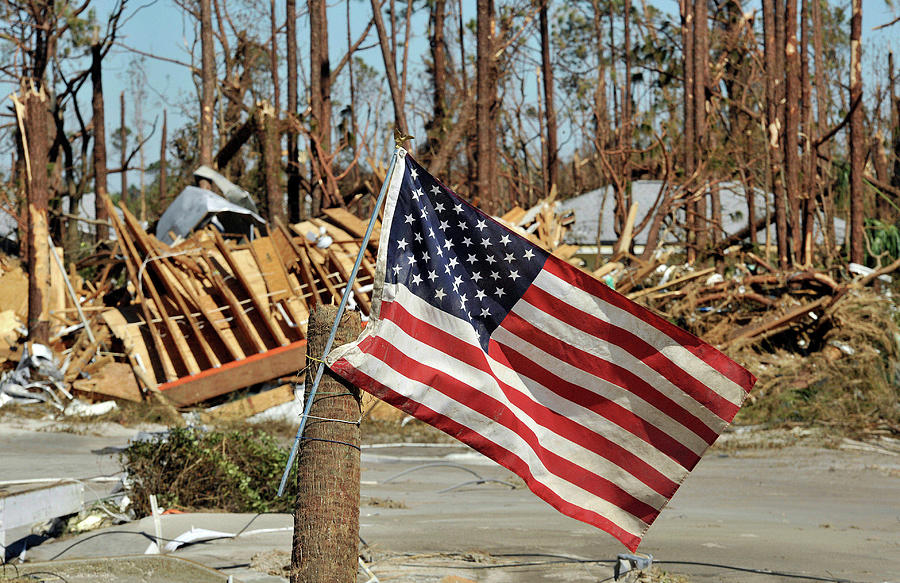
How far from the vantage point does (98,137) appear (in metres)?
25.9

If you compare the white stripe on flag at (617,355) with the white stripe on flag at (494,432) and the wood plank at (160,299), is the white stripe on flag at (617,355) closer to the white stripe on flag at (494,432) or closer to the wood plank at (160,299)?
the white stripe on flag at (494,432)

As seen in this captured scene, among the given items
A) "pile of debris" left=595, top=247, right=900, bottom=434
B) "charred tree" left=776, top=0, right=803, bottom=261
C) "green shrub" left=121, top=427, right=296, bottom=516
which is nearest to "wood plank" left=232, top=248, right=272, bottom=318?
"pile of debris" left=595, top=247, right=900, bottom=434

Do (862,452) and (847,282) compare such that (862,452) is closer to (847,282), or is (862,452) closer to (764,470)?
(764,470)

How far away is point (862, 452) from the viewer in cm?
1196

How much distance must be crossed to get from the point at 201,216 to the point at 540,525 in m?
11.0

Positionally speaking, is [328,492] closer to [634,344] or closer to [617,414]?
[617,414]

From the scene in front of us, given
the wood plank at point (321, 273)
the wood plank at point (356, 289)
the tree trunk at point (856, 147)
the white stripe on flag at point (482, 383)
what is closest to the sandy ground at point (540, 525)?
the white stripe on flag at point (482, 383)

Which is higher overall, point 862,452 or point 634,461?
point 634,461

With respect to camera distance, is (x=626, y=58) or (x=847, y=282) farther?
(x=626, y=58)

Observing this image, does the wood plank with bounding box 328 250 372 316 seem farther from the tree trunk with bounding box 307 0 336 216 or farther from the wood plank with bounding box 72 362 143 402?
the tree trunk with bounding box 307 0 336 216

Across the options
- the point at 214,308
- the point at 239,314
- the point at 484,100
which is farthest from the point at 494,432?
the point at 484,100

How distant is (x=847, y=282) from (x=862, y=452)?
530 centimetres

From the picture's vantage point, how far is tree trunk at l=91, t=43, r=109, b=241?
24812mm

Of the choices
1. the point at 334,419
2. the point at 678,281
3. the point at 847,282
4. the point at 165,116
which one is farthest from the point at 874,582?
the point at 165,116
